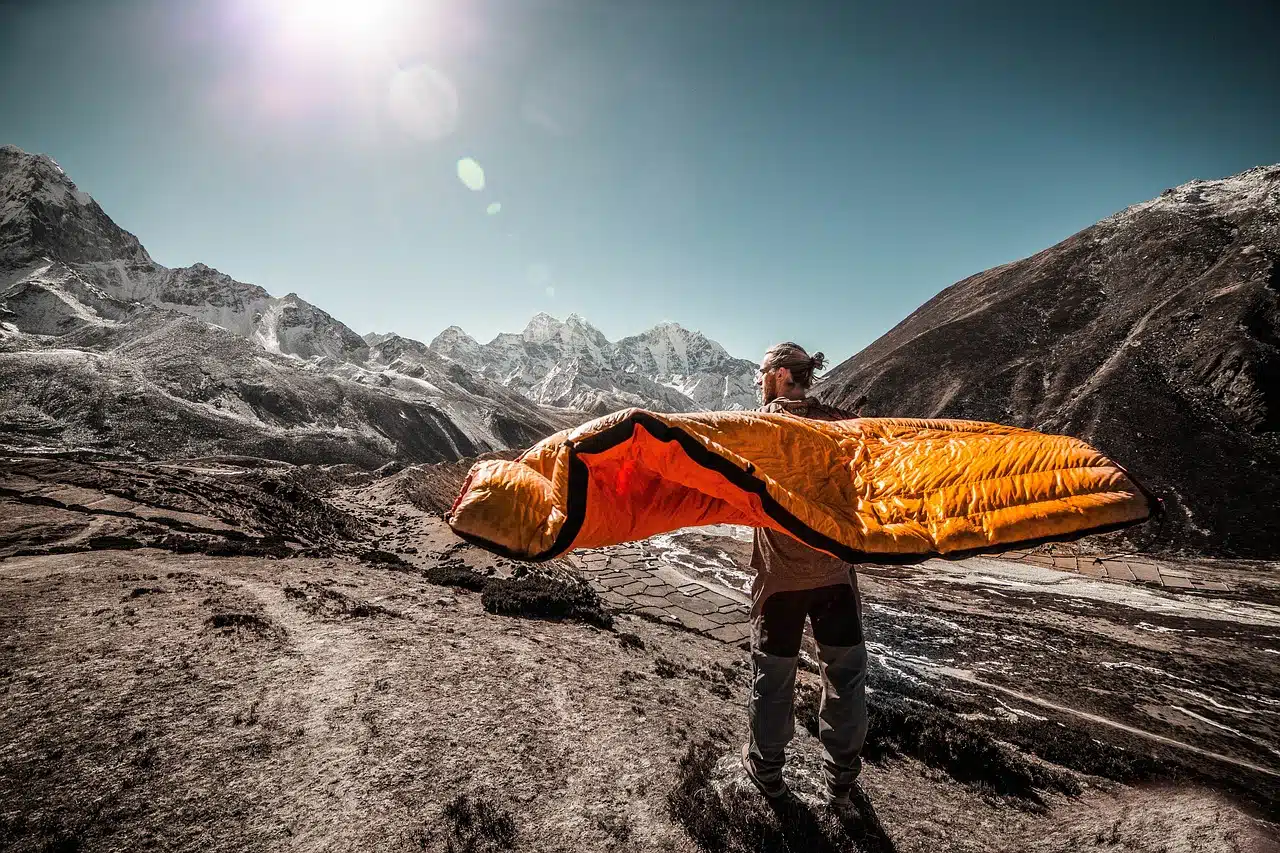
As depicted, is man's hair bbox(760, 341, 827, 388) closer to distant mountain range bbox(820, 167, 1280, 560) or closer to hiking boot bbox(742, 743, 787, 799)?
hiking boot bbox(742, 743, 787, 799)

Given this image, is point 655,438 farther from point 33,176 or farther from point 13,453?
point 33,176

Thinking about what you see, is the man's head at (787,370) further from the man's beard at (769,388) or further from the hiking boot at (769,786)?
the hiking boot at (769,786)

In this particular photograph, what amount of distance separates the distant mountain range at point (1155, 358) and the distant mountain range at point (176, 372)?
208 feet

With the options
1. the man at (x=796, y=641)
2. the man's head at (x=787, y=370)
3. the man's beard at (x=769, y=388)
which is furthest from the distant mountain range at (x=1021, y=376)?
the man's beard at (x=769, y=388)

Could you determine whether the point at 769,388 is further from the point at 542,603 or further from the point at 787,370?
the point at 542,603

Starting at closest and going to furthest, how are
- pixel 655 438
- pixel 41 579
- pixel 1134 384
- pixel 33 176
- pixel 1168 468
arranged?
pixel 655 438
pixel 41 579
pixel 1168 468
pixel 1134 384
pixel 33 176

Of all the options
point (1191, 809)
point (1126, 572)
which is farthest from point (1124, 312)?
point (1191, 809)

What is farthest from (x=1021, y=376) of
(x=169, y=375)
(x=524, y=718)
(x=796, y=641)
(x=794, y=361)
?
(x=169, y=375)

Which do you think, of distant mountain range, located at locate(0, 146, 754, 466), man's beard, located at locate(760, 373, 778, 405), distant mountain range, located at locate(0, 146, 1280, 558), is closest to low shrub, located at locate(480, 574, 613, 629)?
man's beard, located at locate(760, 373, 778, 405)

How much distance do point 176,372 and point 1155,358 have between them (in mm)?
93993

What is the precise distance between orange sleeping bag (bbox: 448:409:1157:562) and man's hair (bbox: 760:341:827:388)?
0.51 metres

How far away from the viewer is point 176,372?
57062 mm

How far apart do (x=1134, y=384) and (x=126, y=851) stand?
1632 inches

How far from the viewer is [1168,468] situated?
22531mm
